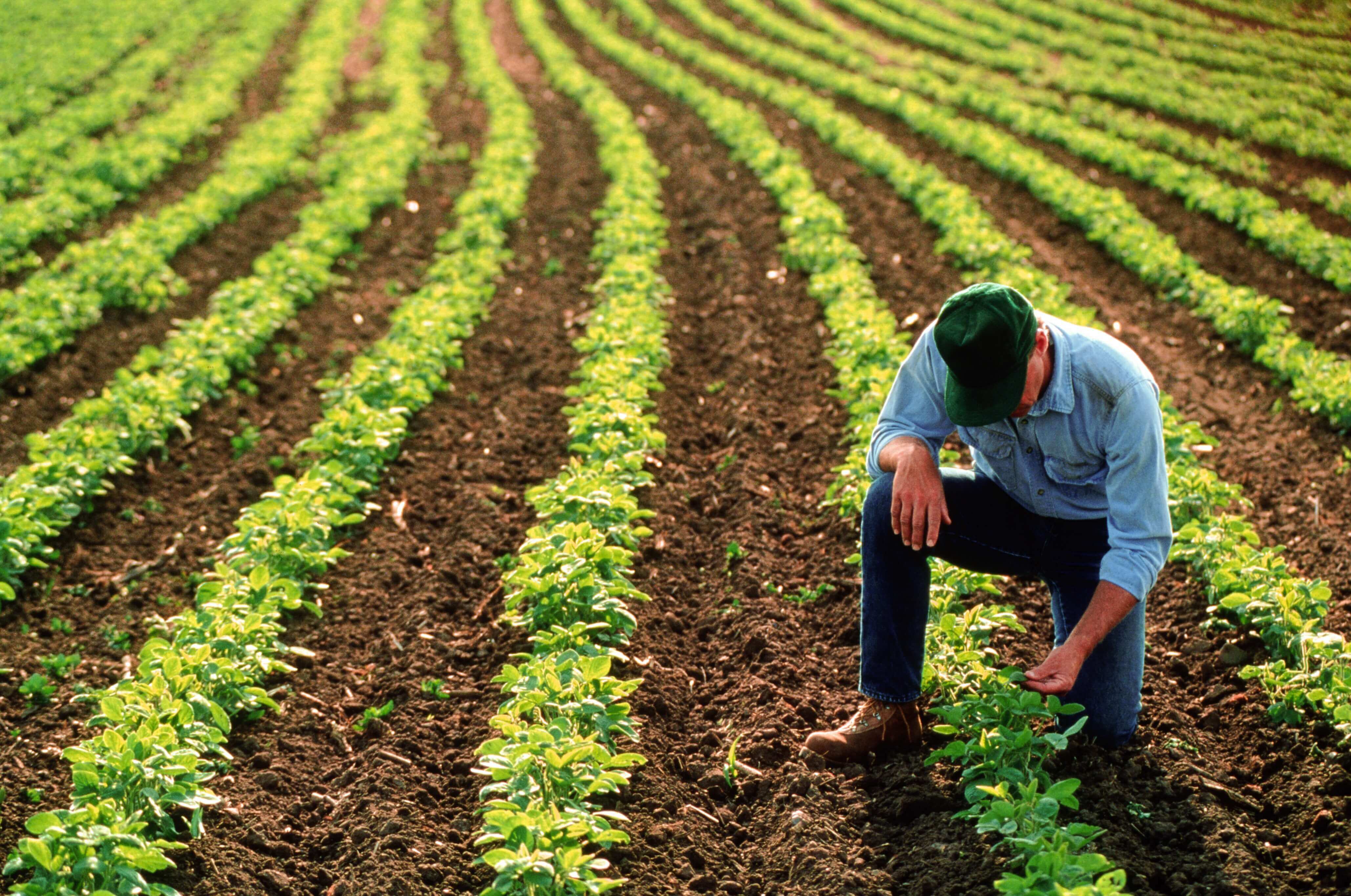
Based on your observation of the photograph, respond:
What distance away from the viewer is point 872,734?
3.67 meters

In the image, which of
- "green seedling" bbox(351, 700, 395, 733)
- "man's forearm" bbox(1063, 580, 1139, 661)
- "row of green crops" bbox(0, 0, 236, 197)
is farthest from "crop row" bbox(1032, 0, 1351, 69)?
"green seedling" bbox(351, 700, 395, 733)

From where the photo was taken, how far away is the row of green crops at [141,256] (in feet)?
25.2

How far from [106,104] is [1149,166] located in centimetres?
1460

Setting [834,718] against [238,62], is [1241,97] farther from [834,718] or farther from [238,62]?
[238,62]

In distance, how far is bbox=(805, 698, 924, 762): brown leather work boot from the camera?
367cm

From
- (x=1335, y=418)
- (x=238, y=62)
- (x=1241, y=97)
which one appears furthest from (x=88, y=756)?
(x=238, y=62)

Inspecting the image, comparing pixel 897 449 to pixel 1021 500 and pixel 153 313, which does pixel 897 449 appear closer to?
pixel 1021 500

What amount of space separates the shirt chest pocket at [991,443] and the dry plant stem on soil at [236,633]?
278cm

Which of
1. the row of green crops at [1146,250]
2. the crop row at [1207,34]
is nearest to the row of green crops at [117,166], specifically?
the row of green crops at [1146,250]

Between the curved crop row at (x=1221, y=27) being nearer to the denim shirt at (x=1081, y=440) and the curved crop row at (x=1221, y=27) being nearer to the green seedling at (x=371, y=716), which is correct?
the denim shirt at (x=1081, y=440)

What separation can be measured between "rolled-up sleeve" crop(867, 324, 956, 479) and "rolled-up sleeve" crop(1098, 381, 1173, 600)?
561 mm

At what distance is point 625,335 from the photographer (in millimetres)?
7191

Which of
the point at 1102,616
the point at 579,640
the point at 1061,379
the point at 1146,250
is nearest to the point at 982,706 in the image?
the point at 1102,616

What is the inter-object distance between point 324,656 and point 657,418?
86.1 inches
